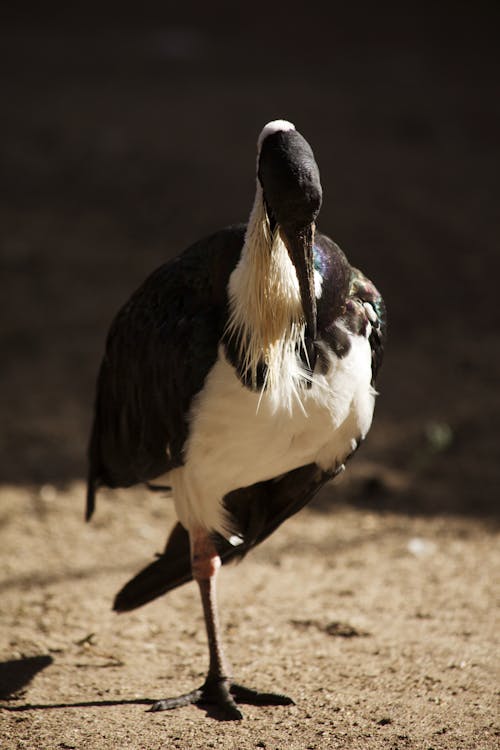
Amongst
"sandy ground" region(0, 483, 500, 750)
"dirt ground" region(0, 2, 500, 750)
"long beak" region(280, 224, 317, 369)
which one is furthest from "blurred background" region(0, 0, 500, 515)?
"long beak" region(280, 224, 317, 369)

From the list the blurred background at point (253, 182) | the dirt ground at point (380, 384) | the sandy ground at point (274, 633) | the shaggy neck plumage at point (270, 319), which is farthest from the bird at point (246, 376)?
the blurred background at point (253, 182)

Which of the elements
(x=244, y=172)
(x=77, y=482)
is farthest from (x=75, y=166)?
(x=77, y=482)

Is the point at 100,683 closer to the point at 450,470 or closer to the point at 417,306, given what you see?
the point at 450,470

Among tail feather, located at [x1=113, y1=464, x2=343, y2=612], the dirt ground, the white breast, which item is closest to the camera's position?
the white breast

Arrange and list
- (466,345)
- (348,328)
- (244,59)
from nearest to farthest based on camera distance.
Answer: (348,328) → (466,345) → (244,59)

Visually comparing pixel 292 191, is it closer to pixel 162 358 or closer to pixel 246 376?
pixel 246 376

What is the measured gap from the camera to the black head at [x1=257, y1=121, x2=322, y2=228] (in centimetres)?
337

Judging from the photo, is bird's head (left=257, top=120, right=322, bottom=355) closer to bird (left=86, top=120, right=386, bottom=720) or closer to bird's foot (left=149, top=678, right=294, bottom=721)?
bird (left=86, top=120, right=386, bottom=720)

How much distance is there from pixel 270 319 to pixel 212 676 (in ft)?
4.91

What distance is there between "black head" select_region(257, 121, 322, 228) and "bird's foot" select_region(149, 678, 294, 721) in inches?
73.6

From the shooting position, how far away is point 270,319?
3658mm

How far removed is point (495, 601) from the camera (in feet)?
16.3

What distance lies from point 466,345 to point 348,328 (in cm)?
437

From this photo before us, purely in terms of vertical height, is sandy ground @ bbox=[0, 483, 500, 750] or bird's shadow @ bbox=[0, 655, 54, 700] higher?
sandy ground @ bbox=[0, 483, 500, 750]
